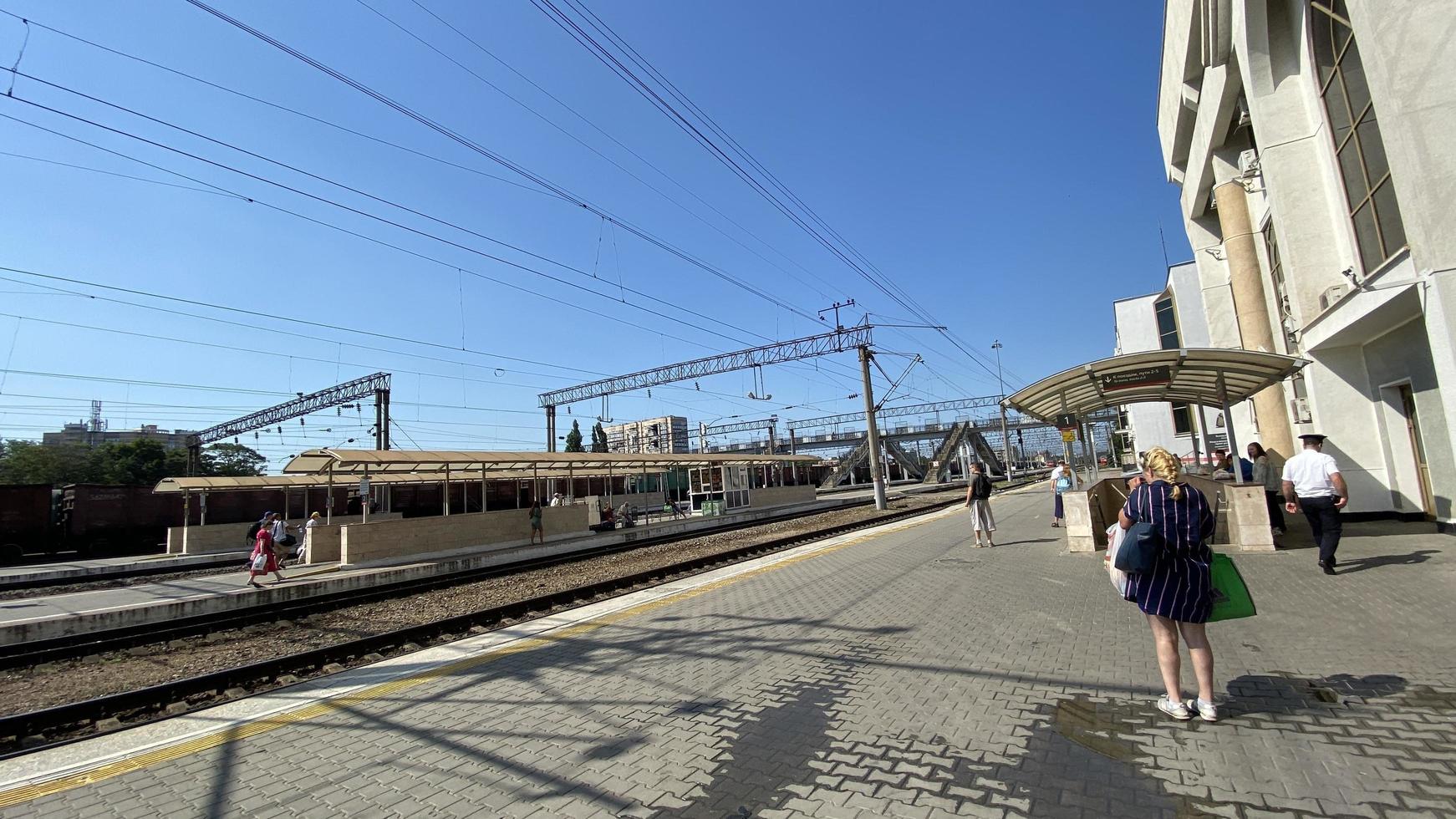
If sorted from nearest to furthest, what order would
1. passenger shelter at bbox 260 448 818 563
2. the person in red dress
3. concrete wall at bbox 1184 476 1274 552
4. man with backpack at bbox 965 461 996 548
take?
concrete wall at bbox 1184 476 1274 552 → man with backpack at bbox 965 461 996 548 → the person in red dress → passenger shelter at bbox 260 448 818 563

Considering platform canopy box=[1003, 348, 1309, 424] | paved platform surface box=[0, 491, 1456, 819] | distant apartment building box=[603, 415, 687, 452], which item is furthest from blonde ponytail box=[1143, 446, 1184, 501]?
distant apartment building box=[603, 415, 687, 452]

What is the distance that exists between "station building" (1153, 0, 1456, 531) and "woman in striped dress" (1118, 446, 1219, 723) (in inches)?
280

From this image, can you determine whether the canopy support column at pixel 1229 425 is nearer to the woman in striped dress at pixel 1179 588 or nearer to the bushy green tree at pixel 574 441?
the woman in striped dress at pixel 1179 588

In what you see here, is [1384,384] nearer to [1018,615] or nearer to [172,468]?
[1018,615]

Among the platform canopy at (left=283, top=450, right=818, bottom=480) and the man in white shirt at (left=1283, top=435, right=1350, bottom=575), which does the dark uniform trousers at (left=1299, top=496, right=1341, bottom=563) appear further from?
the platform canopy at (left=283, top=450, right=818, bottom=480)

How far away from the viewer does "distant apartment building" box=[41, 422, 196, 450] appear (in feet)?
210

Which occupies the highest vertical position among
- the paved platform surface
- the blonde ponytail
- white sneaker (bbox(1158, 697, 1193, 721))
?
the blonde ponytail

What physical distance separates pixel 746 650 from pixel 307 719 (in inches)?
143

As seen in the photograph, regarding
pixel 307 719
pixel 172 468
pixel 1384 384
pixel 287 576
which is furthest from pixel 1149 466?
pixel 172 468

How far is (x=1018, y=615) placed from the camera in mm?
6547

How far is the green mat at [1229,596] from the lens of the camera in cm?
378

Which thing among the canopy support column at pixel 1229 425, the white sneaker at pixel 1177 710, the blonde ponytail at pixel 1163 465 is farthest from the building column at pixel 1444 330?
the white sneaker at pixel 1177 710

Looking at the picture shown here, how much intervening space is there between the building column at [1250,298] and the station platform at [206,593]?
19279 mm

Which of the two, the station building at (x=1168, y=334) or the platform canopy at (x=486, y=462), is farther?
the station building at (x=1168, y=334)
